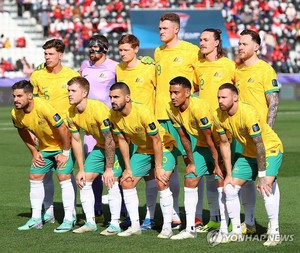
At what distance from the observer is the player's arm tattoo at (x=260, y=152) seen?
10016 millimetres

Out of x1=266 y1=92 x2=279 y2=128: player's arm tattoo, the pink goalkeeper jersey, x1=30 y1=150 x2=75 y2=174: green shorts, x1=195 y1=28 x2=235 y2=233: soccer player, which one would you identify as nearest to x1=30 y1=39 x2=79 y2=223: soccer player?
the pink goalkeeper jersey

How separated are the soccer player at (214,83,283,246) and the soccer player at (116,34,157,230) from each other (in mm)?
1569

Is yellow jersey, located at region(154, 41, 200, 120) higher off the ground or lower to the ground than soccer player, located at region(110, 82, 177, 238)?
higher

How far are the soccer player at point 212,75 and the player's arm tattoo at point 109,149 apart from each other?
1.29 meters

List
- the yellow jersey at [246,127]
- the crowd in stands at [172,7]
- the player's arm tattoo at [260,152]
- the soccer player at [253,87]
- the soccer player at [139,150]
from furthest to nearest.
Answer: the crowd in stands at [172,7], the soccer player at [253,87], the soccer player at [139,150], the yellow jersey at [246,127], the player's arm tattoo at [260,152]

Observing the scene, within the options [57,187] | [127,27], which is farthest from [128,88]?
[127,27]

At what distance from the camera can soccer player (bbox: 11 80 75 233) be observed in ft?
37.6

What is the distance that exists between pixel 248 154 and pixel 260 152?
462 mm

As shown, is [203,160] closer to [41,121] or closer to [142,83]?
[142,83]

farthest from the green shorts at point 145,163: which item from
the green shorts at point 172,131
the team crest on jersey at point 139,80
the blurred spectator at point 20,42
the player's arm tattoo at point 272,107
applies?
the blurred spectator at point 20,42

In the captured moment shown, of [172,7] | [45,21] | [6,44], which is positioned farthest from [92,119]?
[172,7]

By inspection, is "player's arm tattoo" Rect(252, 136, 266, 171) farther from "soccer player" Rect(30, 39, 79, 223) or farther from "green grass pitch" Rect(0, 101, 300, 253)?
"soccer player" Rect(30, 39, 79, 223)

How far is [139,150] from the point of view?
1122cm

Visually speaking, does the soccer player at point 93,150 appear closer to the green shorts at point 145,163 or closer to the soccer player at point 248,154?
the green shorts at point 145,163
